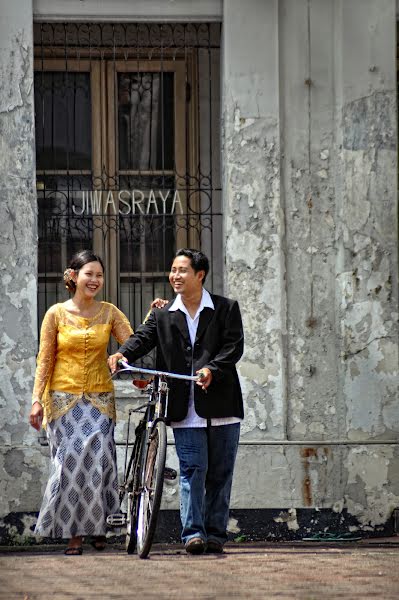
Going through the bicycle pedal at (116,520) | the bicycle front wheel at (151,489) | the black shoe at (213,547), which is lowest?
the black shoe at (213,547)

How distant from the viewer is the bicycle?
328 inches

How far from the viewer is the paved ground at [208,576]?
23.7 feet

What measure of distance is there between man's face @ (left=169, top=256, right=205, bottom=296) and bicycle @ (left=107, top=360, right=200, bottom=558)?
0.57 m

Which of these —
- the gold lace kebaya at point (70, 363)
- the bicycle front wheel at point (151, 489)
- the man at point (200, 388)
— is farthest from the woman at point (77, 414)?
the bicycle front wheel at point (151, 489)

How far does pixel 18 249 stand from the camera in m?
10.7

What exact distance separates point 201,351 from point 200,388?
26cm

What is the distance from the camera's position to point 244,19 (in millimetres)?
10852

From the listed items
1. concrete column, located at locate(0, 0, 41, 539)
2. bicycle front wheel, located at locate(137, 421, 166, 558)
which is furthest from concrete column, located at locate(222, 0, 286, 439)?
bicycle front wheel, located at locate(137, 421, 166, 558)

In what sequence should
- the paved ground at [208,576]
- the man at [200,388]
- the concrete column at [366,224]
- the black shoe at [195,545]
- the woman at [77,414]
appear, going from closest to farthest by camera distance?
the paved ground at [208,576] < the black shoe at [195,545] < the man at [200,388] < the woman at [77,414] < the concrete column at [366,224]

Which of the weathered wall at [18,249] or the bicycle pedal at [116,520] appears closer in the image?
the bicycle pedal at [116,520]

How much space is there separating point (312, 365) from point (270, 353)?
1.07ft

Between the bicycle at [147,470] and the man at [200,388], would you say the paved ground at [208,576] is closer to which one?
the bicycle at [147,470]

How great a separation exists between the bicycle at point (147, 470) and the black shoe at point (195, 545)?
310mm

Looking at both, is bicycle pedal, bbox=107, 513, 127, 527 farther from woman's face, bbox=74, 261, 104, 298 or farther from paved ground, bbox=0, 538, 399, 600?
woman's face, bbox=74, 261, 104, 298
